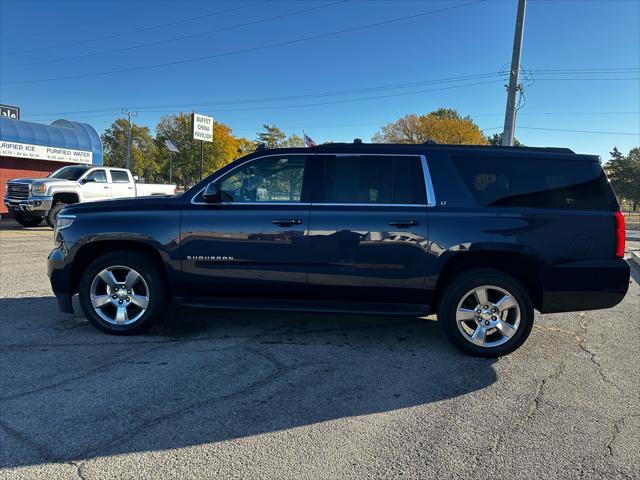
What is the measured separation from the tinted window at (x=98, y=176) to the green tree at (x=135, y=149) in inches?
2489

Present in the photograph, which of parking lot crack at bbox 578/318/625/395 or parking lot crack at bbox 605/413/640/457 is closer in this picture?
parking lot crack at bbox 605/413/640/457

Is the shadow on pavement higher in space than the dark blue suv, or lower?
lower

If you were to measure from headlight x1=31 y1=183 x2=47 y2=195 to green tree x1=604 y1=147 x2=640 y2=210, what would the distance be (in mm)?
86181

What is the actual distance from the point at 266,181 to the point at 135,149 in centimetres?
8403

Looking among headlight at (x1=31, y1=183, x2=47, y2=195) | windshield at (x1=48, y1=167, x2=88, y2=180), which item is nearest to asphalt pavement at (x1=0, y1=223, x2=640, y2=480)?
headlight at (x1=31, y1=183, x2=47, y2=195)

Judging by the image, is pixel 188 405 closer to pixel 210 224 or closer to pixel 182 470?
pixel 182 470

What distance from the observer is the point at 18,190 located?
14836mm

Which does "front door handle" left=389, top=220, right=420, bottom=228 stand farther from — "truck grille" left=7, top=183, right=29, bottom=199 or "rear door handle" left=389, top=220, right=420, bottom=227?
"truck grille" left=7, top=183, right=29, bottom=199

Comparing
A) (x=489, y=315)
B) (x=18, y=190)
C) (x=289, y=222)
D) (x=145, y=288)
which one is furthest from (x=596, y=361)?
(x=18, y=190)

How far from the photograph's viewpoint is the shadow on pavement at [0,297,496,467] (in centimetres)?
289

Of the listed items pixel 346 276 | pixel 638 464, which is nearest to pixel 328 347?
pixel 346 276

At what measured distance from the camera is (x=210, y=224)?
4457mm

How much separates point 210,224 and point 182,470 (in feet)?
7.97

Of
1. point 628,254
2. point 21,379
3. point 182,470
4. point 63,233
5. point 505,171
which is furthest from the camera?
point 628,254
